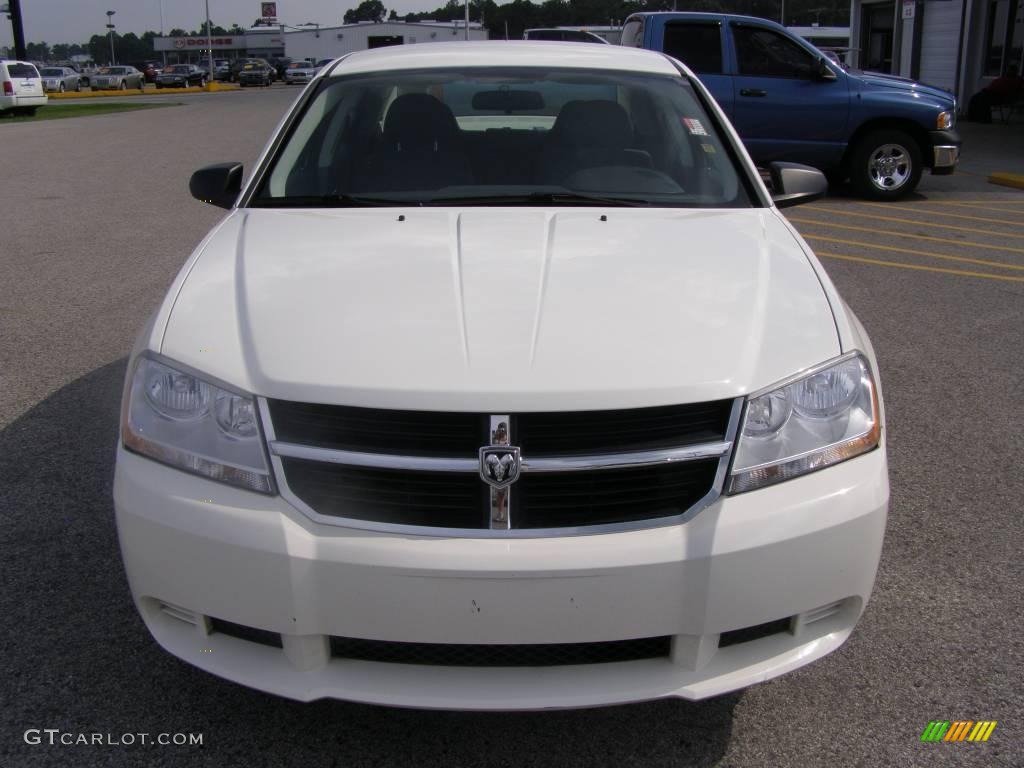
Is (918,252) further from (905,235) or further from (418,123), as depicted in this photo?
(418,123)

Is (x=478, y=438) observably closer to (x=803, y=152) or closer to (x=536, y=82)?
(x=536, y=82)

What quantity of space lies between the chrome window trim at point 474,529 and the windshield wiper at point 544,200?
4.18 ft

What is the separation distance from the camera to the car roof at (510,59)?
3.90 m

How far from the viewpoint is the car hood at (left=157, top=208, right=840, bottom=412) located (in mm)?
2172

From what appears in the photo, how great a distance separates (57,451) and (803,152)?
943 centimetres

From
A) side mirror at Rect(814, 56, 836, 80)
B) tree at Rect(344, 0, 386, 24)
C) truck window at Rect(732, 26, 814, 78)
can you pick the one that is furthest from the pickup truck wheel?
tree at Rect(344, 0, 386, 24)

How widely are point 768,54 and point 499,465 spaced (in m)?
10.6

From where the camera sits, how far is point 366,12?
122188 mm

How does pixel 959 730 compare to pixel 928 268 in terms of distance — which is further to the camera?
pixel 928 268

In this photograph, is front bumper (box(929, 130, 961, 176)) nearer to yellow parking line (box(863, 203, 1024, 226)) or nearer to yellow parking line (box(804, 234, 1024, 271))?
yellow parking line (box(863, 203, 1024, 226))

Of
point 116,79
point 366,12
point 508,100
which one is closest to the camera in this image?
point 508,100

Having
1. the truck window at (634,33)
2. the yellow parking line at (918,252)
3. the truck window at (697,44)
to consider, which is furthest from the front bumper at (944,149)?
the truck window at (634,33)

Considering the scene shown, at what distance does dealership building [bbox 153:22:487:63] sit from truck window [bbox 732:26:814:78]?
58732 millimetres

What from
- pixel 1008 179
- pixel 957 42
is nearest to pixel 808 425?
pixel 1008 179
